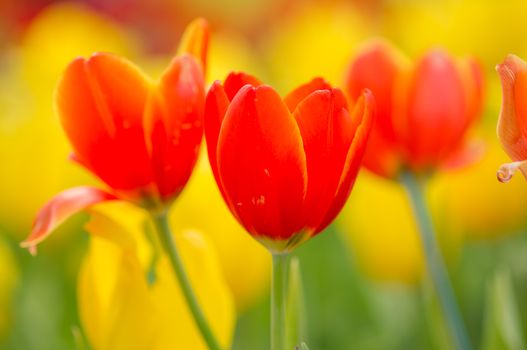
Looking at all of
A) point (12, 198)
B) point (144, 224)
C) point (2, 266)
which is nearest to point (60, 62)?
point (12, 198)

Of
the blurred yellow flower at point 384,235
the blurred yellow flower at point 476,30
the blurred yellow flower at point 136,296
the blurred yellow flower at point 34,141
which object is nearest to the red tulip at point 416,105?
the blurred yellow flower at point 136,296

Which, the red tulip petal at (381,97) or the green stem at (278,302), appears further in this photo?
the red tulip petal at (381,97)

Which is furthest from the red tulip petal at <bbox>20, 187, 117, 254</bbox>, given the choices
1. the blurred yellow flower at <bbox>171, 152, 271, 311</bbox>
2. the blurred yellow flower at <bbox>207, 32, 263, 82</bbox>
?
the blurred yellow flower at <bbox>207, 32, 263, 82</bbox>

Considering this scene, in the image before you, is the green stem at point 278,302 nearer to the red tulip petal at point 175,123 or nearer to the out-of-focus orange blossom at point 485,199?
the red tulip petal at point 175,123

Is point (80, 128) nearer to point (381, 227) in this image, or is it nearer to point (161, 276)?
point (161, 276)

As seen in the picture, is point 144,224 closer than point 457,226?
Yes

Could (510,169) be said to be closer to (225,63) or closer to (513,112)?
(513,112)

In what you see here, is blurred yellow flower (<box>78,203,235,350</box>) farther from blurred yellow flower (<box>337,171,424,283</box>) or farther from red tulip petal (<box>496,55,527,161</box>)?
blurred yellow flower (<box>337,171,424,283</box>)
